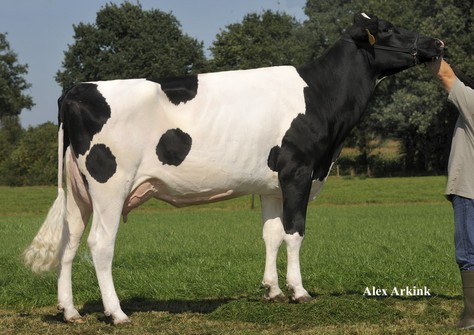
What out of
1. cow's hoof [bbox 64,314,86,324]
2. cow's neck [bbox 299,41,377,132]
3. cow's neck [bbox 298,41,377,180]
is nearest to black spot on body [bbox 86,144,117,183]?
cow's hoof [bbox 64,314,86,324]

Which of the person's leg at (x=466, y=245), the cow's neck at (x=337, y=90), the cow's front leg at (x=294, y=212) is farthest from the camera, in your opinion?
the cow's neck at (x=337, y=90)

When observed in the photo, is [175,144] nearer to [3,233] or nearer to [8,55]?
[3,233]

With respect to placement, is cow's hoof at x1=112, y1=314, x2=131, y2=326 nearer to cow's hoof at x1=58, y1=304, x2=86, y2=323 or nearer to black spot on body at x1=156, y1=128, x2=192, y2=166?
cow's hoof at x1=58, y1=304, x2=86, y2=323

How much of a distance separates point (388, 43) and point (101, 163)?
12.4 ft

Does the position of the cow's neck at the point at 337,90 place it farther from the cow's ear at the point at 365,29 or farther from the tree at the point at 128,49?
the tree at the point at 128,49

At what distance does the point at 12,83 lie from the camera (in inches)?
3664

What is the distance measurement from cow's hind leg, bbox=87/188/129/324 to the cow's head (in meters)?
3.52

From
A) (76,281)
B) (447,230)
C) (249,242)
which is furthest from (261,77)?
(447,230)

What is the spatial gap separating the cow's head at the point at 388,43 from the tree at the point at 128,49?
68.8 metres

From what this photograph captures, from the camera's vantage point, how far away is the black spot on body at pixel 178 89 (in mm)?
8453

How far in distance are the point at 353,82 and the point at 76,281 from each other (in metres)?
4.99

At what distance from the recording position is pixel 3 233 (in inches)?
930

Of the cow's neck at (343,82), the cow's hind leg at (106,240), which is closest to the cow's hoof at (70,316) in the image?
the cow's hind leg at (106,240)

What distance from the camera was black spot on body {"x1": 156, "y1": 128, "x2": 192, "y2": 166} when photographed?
325 inches
